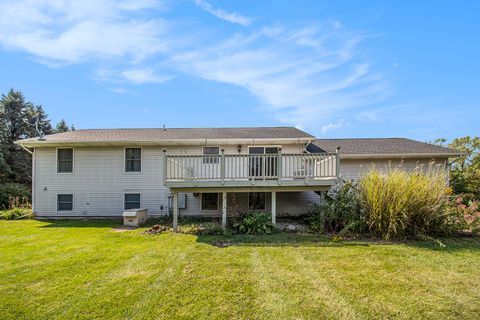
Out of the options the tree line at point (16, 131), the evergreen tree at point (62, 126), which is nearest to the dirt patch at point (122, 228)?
the tree line at point (16, 131)

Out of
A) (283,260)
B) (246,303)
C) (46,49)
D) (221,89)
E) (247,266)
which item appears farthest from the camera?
(221,89)

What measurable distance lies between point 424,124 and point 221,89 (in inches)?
449

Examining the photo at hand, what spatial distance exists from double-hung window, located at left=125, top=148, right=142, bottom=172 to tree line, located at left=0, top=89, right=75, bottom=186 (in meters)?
11.9

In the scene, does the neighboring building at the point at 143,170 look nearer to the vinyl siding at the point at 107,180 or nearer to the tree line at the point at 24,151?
the vinyl siding at the point at 107,180

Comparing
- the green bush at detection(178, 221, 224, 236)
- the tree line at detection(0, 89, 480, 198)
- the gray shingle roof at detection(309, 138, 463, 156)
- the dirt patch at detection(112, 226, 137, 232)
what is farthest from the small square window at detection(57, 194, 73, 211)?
the gray shingle roof at detection(309, 138, 463, 156)

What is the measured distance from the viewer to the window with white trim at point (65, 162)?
36.7 ft

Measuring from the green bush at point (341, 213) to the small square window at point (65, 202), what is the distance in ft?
34.7

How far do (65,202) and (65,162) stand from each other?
1.83 meters

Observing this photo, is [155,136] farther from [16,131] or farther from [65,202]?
[16,131]

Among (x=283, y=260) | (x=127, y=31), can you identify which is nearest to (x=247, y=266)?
(x=283, y=260)

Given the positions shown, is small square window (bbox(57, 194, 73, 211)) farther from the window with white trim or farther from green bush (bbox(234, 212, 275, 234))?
green bush (bbox(234, 212, 275, 234))

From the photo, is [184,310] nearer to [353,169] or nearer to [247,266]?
[247,266]

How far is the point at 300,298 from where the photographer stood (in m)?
3.51

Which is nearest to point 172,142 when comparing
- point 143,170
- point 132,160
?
point 143,170
